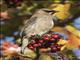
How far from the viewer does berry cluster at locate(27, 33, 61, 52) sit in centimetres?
168

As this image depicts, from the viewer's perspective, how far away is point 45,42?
5.65 ft

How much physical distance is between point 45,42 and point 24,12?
0.98 metres

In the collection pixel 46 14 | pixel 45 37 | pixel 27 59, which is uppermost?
pixel 46 14

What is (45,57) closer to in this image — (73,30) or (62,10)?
(73,30)

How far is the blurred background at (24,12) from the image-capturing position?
2.35 metres

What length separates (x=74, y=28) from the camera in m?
2.27

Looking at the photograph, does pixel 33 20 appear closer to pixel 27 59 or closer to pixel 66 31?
pixel 27 59

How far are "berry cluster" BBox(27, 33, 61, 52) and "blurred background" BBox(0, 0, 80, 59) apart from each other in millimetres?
485

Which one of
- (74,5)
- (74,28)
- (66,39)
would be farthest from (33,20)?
(74,5)

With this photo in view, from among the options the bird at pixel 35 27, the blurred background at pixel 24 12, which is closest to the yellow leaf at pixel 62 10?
the blurred background at pixel 24 12

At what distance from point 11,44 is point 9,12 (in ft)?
1.08

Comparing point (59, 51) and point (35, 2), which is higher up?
point (35, 2)

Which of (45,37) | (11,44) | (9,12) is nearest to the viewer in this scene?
(45,37)

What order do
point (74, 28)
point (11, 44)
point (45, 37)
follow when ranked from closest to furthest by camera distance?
point (45, 37) → point (74, 28) → point (11, 44)
